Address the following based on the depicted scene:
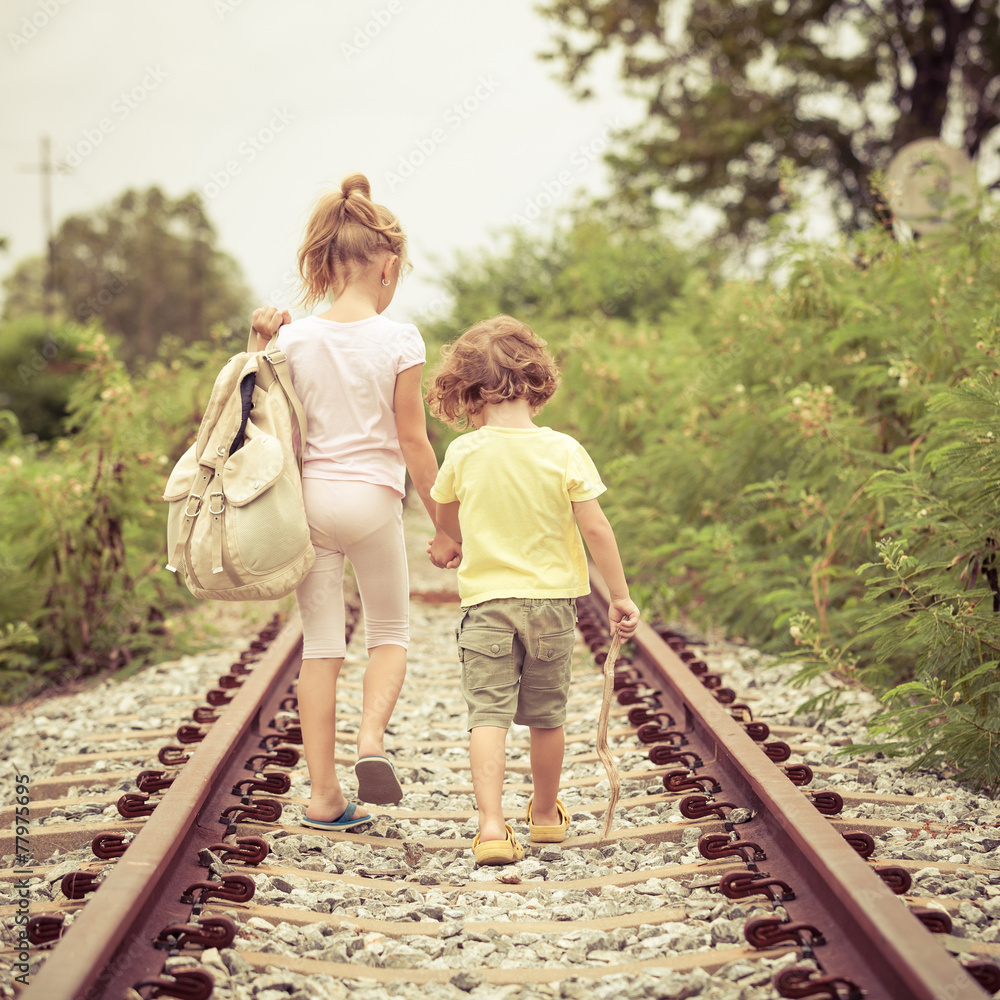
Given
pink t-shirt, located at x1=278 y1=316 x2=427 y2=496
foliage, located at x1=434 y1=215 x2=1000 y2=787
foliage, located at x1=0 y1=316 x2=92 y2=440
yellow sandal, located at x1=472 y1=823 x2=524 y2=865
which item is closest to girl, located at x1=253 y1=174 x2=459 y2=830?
pink t-shirt, located at x1=278 y1=316 x2=427 y2=496

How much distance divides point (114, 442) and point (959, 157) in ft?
25.1

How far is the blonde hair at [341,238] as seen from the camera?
3.10m

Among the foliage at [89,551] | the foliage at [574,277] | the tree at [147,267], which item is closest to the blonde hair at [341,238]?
the foliage at [89,551]

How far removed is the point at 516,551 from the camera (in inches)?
118

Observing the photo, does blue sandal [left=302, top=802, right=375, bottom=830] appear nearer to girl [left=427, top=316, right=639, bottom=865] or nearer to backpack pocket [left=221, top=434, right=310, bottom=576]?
girl [left=427, top=316, right=639, bottom=865]

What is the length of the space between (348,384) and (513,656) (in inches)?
37.6

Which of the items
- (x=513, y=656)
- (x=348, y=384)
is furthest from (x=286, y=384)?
(x=513, y=656)

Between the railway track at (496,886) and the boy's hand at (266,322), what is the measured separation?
52.8 inches

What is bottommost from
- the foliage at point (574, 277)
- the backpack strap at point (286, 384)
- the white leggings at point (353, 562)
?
the white leggings at point (353, 562)

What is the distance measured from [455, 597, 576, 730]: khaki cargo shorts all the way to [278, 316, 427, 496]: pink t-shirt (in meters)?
0.55

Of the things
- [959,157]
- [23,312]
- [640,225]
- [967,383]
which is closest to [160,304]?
[23,312]

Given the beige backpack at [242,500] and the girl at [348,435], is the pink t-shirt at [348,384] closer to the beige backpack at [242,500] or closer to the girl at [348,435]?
the girl at [348,435]

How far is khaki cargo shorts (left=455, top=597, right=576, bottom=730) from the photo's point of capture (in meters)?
2.96

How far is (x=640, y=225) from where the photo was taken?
2027 cm
